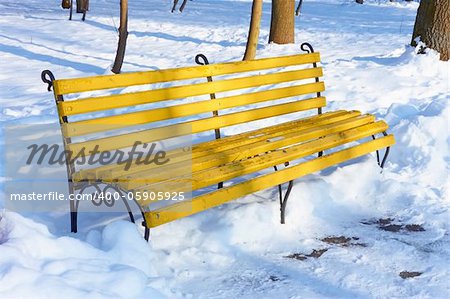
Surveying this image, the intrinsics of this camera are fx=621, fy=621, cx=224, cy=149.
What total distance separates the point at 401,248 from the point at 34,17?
15267mm

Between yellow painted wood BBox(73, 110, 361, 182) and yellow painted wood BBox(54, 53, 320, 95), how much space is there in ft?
1.66

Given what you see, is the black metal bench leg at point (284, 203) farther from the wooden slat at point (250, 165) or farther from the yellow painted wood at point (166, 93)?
the yellow painted wood at point (166, 93)

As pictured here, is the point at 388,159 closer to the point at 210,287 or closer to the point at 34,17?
the point at 210,287

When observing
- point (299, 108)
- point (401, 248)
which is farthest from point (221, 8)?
point (401, 248)

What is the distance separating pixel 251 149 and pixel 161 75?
83 cm

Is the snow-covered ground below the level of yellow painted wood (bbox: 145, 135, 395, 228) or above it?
below

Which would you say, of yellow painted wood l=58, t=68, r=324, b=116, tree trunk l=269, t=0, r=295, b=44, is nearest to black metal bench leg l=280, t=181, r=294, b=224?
yellow painted wood l=58, t=68, r=324, b=116

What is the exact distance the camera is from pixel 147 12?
18.4 meters

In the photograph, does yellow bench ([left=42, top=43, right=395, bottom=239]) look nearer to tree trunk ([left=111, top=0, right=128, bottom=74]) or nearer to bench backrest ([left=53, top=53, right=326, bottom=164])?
bench backrest ([left=53, top=53, right=326, bottom=164])

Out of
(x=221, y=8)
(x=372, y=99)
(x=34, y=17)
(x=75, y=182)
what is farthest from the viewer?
(x=221, y=8)

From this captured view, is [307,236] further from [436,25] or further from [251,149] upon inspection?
[436,25]

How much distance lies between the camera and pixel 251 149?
14.3 feet

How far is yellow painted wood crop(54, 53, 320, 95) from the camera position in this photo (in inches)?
150

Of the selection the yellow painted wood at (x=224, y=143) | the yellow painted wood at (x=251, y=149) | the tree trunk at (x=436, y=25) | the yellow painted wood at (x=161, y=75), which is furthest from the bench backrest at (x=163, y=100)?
the tree trunk at (x=436, y=25)
